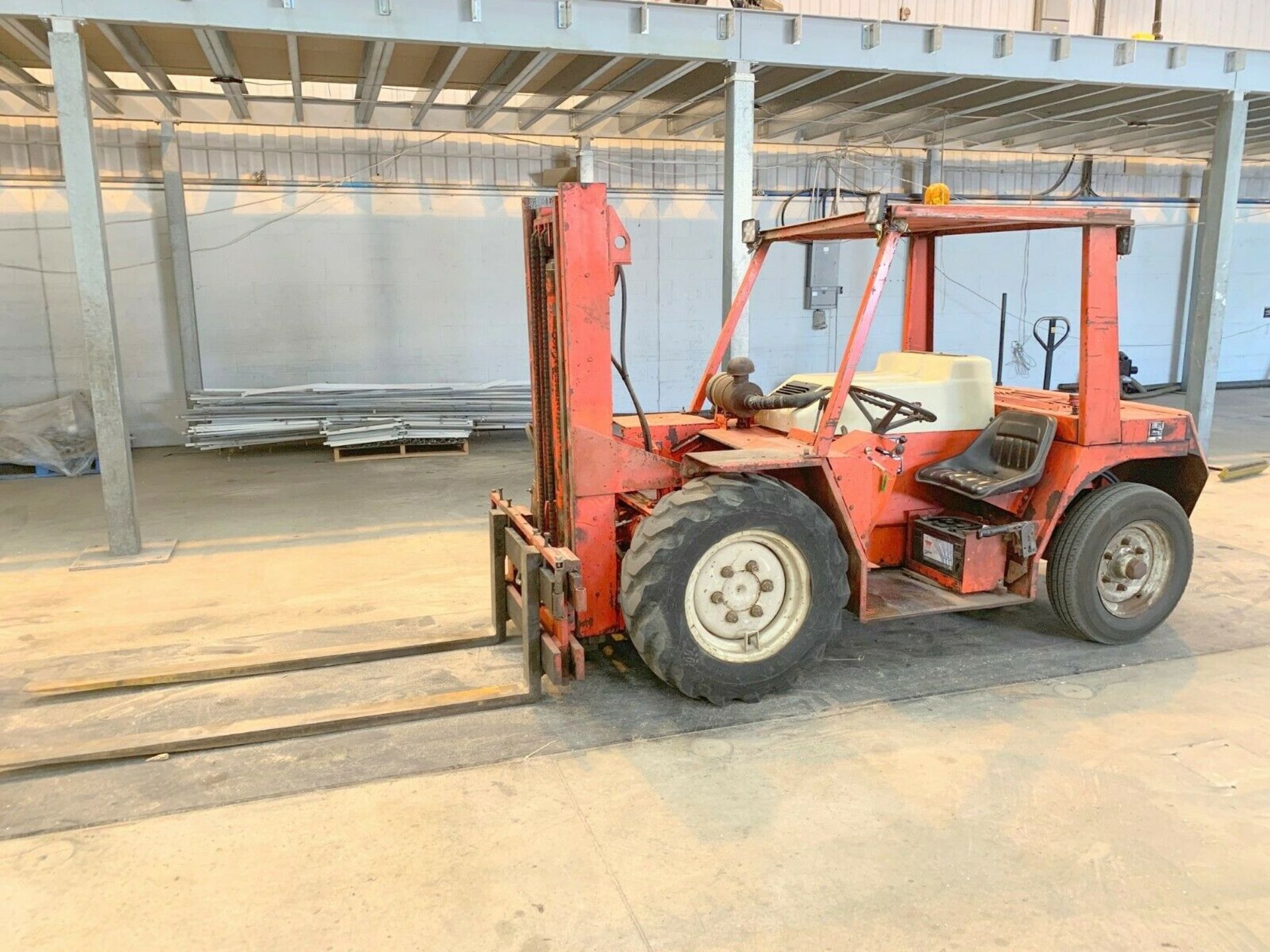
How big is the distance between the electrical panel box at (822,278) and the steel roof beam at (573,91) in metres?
4.50

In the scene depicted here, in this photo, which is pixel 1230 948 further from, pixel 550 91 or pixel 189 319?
pixel 189 319

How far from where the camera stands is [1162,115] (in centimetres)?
1108

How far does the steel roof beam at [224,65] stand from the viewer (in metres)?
7.39

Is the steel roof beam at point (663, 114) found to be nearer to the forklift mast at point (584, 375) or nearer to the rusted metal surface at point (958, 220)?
the rusted metal surface at point (958, 220)

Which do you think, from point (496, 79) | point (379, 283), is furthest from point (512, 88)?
point (379, 283)

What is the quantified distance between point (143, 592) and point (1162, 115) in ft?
39.9

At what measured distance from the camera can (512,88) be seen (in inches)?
353

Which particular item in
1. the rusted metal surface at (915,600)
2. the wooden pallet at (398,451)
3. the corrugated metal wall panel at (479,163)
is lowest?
the wooden pallet at (398,451)

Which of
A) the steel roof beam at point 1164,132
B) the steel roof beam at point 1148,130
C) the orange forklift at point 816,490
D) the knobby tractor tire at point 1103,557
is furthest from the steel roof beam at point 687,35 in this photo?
the knobby tractor tire at point 1103,557

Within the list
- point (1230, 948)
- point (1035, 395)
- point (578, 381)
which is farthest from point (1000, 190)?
point (1230, 948)

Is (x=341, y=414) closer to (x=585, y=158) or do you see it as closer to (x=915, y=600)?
(x=585, y=158)

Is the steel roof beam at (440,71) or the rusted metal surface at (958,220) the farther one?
the steel roof beam at (440,71)

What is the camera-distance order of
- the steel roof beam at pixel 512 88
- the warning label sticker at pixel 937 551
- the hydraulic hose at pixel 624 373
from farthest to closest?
1. the steel roof beam at pixel 512 88
2. the warning label sticker at pixel 937 551
3. the hydraulic hose at pixel 624 373

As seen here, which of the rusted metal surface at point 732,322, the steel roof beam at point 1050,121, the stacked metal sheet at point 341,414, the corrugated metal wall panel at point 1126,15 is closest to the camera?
the rusted metal surface at point 732,322
